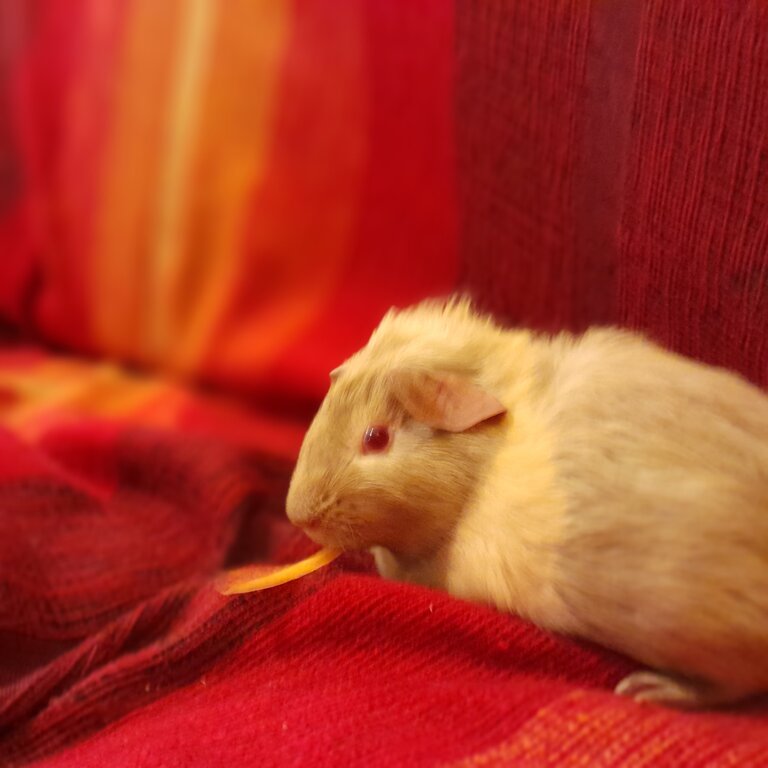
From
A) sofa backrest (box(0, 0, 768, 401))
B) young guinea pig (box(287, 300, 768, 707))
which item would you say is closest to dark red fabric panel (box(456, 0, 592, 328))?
sofa backrest (box(0, 0, 768, 401))

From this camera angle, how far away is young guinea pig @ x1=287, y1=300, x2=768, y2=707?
0.59 m

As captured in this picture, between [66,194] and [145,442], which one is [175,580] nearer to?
[145,442]

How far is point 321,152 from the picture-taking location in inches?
48.5

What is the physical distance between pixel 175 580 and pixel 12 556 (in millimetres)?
157

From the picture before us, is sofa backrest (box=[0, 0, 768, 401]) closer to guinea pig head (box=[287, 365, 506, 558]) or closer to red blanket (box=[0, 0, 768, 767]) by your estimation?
red blanket (box=[0, 0, 768, 767])

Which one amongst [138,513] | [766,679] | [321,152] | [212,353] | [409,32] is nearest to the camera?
[766,679]

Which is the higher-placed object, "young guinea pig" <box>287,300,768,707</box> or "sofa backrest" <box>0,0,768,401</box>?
"sofa backrest" <box>0,0,768,401</box>

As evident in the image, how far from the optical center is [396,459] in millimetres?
711

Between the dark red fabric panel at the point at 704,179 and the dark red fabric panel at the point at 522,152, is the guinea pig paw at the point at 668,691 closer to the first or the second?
the dark red fabric panel at the point at 704,179

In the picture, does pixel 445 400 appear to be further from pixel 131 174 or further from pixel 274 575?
pixel 131 174

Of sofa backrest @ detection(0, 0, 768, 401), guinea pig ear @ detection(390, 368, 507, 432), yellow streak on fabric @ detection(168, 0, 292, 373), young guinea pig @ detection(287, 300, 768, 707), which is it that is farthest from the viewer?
yellow streak on fabric @ detection(168, 0, 292, 373)

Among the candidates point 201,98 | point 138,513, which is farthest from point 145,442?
point 201,98

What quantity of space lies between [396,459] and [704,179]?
375 millimetres

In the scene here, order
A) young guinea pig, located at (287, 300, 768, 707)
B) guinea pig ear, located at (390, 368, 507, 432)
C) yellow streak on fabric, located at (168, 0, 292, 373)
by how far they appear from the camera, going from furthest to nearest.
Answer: yellow streak on fabric, located at (168, 0, 292, 373) < guinea pig ear, located at (390, 368, 507, 432) < young guinea pig, located at (287, 300, 768, 707)
